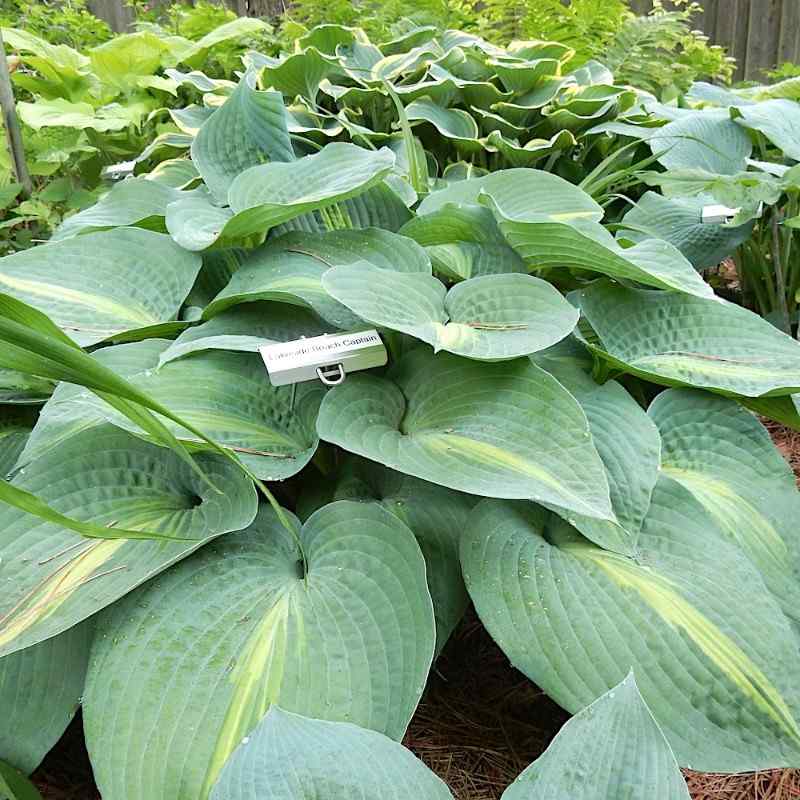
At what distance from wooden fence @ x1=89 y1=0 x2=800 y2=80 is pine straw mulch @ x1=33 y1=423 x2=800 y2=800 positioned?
5.08m

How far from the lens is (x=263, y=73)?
2.15 m

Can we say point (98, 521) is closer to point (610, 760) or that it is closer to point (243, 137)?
point (610, 760)

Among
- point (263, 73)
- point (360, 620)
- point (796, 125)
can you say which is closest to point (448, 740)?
point (360, 620)

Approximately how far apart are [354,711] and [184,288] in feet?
2.50

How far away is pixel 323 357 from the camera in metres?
0.98

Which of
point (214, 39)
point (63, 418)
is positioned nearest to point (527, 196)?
point (63, 418)

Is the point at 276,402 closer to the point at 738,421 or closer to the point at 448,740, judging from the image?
the point at 448,740

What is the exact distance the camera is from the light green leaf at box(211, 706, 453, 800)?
556 mm

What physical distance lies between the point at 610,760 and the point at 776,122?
1.64m

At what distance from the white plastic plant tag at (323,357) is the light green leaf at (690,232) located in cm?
78

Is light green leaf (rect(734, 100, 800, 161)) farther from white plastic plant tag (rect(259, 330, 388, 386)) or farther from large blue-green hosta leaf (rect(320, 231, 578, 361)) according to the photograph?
white plastic plant tag (rect(259, 330, 388, 386))

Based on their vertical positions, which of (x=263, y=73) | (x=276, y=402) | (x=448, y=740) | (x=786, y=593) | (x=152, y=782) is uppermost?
(x=263, y=73)

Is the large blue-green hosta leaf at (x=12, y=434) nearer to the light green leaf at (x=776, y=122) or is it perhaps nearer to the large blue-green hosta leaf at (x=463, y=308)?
the large blue-green hosta leaf at (x=463, y=308)

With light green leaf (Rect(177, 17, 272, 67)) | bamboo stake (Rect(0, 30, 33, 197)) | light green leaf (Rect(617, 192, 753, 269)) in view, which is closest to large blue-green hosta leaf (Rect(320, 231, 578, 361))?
light green leaf (Rect(617, 192, 753, 269))
